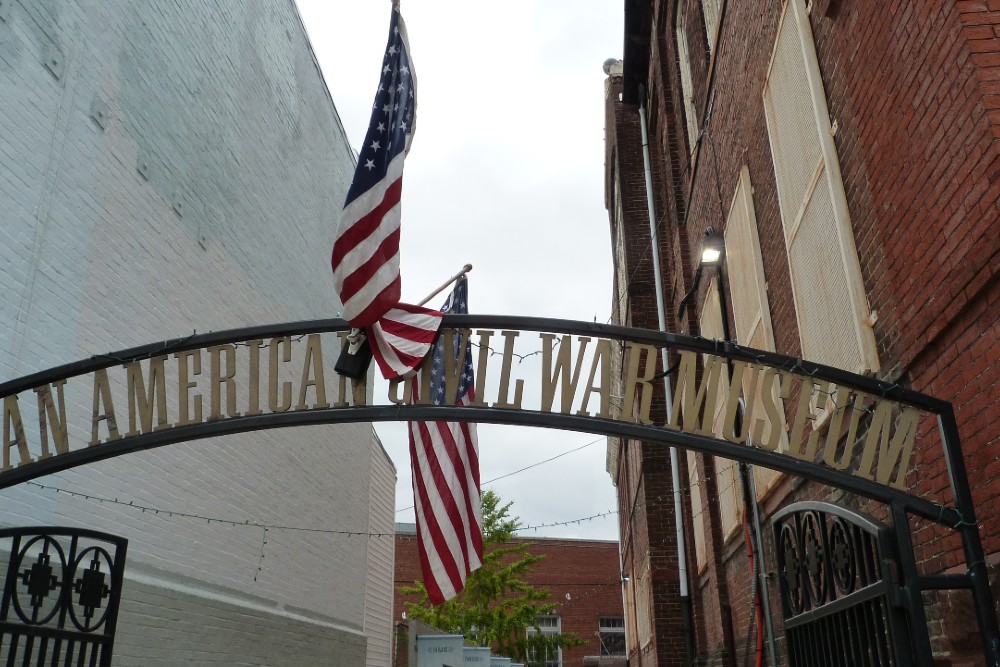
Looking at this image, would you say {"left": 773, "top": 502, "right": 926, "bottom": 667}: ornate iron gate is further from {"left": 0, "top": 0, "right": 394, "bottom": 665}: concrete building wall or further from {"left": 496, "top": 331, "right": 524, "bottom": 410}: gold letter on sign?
{"left": 0, "top": 0, "right": 394, "bottom": 665}: concrete building wall

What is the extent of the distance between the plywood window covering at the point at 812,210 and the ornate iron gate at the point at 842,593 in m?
1.14

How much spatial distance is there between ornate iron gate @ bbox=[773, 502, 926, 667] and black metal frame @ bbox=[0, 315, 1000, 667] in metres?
0.10

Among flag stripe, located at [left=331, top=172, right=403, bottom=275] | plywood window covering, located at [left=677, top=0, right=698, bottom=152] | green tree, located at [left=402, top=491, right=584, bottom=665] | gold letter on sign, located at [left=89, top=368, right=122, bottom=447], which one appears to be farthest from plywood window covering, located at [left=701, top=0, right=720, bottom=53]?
green tree, located at [left=402, top=491, right=584, bottom=665]

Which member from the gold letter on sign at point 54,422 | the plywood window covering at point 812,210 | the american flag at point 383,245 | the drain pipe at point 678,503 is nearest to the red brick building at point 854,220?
the plywood window covering at point 812,210

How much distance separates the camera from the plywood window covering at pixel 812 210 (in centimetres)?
530

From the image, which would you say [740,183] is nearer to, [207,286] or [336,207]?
[207,286]

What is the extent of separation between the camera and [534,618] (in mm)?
29203

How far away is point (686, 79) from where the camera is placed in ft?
41.8

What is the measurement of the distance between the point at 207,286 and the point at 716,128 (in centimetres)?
571

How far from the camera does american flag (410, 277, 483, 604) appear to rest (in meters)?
7.60

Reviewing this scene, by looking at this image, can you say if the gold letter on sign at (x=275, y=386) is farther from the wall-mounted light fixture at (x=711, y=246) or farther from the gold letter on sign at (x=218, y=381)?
the wall-mounted light fixture at (x=711, y=246)

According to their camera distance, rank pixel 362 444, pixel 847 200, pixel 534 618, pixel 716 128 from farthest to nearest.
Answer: pixel 534 618 → pixel 362 444 → pixel 716 128 → pixel 847 200

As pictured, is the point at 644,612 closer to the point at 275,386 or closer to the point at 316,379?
the point at 316,379

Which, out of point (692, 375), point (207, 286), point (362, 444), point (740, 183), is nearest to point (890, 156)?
point (692, 375)
